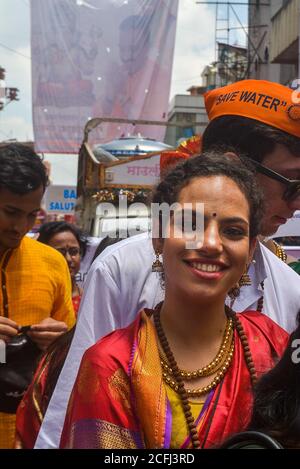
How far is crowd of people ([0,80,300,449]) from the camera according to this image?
1316mm

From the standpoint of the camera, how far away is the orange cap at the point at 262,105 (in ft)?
6.15

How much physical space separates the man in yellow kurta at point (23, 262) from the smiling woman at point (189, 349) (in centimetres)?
111

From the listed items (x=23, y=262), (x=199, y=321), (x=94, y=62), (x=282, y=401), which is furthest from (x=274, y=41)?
(x=282, y=401)

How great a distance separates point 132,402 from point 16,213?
1.42 m

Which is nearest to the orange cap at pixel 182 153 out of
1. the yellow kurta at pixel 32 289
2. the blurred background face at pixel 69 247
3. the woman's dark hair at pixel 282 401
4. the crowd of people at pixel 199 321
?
the crowd of people at pixel 199 321

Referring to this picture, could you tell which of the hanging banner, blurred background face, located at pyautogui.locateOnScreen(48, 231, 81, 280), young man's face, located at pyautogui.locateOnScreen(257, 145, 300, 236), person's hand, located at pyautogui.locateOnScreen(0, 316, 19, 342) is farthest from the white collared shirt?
the hanging banner

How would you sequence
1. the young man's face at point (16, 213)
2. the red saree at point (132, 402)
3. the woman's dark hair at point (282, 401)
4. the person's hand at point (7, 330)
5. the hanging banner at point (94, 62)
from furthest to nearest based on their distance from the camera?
the hanging banner at point (94, 62), the young man's face at point (16, 213), the person's hand at point (7, 330), the red saree at point (132, 402), the woman's dark hair at point (282, 401)

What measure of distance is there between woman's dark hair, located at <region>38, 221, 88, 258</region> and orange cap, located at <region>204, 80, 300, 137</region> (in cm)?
282

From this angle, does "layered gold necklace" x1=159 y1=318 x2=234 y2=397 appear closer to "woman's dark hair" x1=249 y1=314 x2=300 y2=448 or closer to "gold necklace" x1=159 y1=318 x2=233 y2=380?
"gold necklace" x1=159 y1=318 x2=233 y2=380

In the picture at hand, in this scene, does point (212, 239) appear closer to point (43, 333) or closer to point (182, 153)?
point (182, 153)

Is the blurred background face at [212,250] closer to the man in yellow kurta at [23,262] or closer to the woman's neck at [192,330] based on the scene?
the woman's neck at [192,330]

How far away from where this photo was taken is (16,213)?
2.60 meters

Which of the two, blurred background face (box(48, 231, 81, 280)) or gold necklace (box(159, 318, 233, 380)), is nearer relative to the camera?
gold necklace (box(159, 318, 233, 380))
